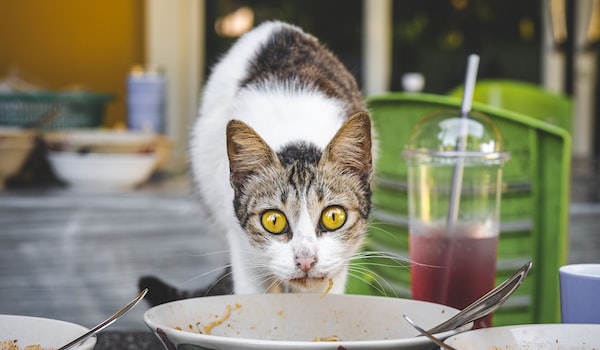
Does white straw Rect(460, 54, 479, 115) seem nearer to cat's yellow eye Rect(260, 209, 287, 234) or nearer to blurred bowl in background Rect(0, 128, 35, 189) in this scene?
cat's yellow eye Rect(260, 209, 287, 234)

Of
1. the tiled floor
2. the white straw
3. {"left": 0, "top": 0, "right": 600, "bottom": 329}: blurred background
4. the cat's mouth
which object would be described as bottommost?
the tiled floor

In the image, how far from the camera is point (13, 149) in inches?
103

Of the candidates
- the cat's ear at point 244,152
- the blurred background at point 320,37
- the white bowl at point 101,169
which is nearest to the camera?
the cat's ear at point 244,152

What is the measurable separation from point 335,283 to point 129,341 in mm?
260

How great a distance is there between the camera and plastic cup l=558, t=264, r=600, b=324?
667 mm

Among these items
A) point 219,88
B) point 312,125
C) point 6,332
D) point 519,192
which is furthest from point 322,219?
point 519,192

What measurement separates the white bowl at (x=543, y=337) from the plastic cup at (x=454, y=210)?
42 centimetres

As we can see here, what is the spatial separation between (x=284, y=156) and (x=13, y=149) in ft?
6.19

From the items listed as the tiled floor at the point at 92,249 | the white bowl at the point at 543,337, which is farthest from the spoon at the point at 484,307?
the tiled floor at the point at 92,249

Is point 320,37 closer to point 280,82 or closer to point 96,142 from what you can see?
point 96,142

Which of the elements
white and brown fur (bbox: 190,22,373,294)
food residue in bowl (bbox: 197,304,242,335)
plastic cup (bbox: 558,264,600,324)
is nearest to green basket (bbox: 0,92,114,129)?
white and brown fur (bbox: 190,22,373,294)

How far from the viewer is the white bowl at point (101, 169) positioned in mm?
2643

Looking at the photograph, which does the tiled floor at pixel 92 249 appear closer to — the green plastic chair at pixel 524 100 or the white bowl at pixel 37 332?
the green plastic chair at pixel 524 100

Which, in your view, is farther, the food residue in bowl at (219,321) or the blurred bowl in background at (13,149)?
the blurred bowl in background at (13,149)
